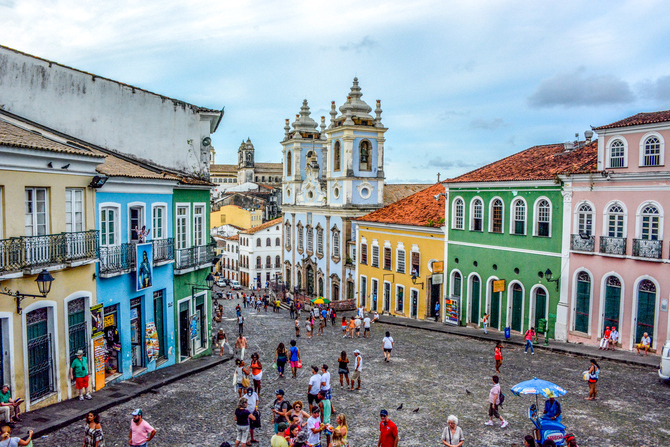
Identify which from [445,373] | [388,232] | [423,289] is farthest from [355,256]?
[445,373]

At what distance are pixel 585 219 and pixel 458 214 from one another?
8.07 m

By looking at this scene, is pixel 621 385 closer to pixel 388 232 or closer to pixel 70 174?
pixel 70 174

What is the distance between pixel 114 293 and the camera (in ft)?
58.0

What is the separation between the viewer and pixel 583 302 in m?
25.2

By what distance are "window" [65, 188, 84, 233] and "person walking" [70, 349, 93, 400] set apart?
338 cm

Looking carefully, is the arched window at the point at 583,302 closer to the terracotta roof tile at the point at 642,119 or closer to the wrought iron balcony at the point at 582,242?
the wrought iron balcony at the point at 582,242

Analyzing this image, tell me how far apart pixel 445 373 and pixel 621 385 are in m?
5.54

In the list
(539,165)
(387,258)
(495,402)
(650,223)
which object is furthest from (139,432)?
(387,258)

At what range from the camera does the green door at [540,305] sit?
27.0 metres

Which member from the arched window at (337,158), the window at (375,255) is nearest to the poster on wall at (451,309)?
the window at (375,255)

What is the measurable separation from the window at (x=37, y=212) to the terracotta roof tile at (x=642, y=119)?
68.5 ft

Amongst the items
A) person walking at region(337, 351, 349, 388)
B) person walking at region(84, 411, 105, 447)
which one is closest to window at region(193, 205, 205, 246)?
person walking at region(337, 351, 349, 388)

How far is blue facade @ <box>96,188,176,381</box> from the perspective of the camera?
57.2 feet

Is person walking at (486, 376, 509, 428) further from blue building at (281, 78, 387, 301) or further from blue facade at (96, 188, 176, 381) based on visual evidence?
blue building at (281, 78, 387, 301)
